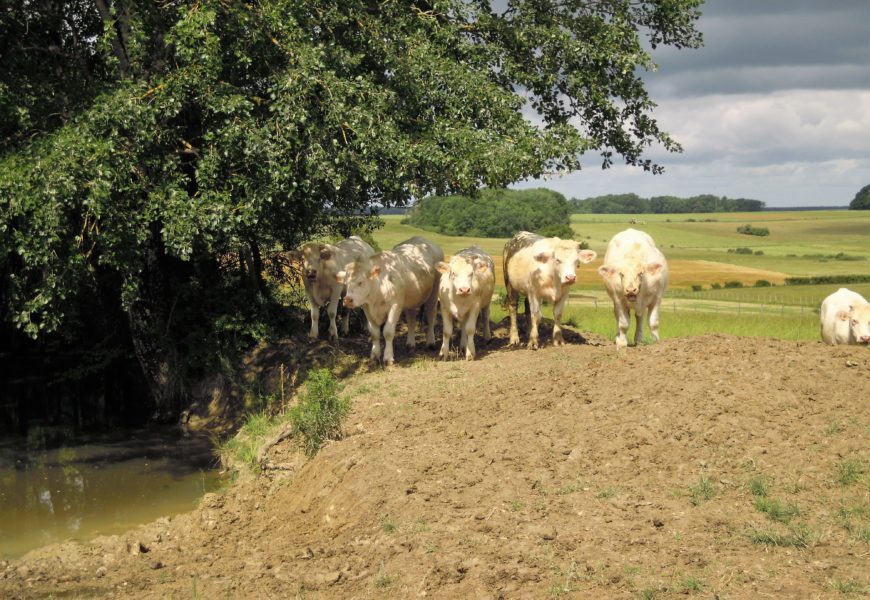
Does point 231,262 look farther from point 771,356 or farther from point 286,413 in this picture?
point 771,356

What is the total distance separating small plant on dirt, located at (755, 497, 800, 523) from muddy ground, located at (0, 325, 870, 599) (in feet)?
0.07

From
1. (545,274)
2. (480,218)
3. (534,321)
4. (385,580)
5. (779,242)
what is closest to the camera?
(385,580)

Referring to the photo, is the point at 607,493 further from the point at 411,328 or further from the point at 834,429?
the point at 411,328

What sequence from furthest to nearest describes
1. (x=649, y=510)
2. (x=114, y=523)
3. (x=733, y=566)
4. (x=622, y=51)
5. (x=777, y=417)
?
(x=622, y=51)
(x=114, y=523)
(x=777, y=417)
(x=649, y=510)
(x=733, y=566)

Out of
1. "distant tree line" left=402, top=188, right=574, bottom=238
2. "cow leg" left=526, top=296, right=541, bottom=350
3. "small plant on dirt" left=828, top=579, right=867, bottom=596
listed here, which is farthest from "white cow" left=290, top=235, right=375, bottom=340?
"distant tree line" left=402, top=188, right=574, bottom=238

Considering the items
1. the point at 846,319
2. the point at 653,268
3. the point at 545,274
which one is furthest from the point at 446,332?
the point at 846,319

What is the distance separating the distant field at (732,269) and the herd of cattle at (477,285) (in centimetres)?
451

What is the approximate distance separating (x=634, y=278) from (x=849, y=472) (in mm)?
7221

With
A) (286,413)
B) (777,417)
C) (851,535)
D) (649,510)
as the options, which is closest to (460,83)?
(286,413)

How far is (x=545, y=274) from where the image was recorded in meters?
18.6

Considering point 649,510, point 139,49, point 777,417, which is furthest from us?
point 139,49

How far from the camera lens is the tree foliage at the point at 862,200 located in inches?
5379

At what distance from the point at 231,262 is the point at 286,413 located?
5.53 m

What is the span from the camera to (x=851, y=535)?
8.49 meters
